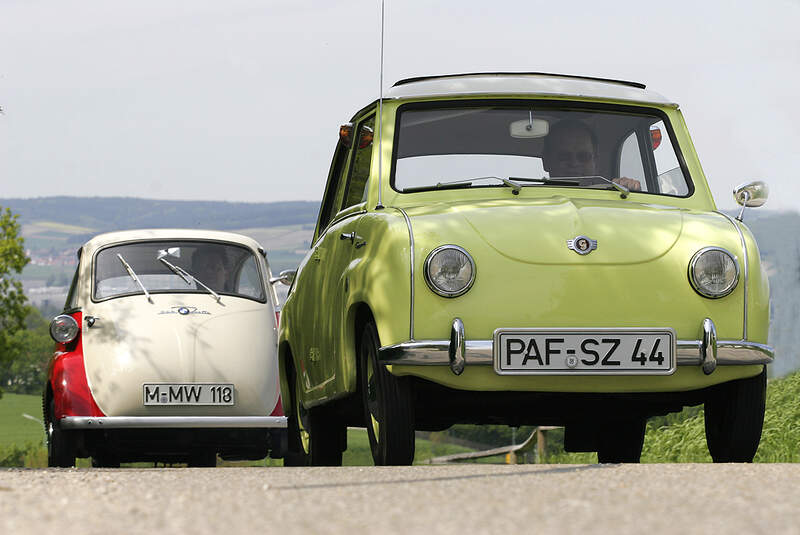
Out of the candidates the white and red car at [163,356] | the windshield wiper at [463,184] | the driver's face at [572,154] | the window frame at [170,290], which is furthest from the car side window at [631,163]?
the window frame at [170,290]

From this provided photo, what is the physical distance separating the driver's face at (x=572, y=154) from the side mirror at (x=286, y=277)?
2.54 meters

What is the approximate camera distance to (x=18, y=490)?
455 centimetres

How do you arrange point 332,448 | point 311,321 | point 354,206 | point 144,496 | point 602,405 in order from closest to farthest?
point 144,496 → point 602,405 → point 354,206 → point 311,321 → point 332,448

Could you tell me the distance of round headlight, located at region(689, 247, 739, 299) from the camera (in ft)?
19.1

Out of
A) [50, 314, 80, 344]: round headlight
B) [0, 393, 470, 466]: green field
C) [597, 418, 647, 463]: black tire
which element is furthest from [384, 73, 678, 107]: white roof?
[0, 393, 470, 466]: green field

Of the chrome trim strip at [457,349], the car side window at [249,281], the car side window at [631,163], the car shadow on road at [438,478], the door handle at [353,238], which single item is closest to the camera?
the car shadow on road at [438,478]

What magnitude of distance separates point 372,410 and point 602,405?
113 cm

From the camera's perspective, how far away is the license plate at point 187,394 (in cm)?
897

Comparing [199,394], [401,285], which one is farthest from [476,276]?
[199,394]

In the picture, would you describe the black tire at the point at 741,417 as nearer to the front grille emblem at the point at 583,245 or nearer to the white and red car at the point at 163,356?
the front grille emblem at the point at 583,245

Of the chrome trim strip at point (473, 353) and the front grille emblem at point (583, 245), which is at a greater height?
the front grille emblem at point (583, 245)

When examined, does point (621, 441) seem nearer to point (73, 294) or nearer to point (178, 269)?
point (178, 269)

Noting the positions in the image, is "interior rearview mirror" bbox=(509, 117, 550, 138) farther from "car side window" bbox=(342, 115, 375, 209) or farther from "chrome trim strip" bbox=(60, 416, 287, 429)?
"chrome trim strip" bbox=(60, 416, 287, 429)

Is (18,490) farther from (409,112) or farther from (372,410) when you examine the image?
(409,112)
